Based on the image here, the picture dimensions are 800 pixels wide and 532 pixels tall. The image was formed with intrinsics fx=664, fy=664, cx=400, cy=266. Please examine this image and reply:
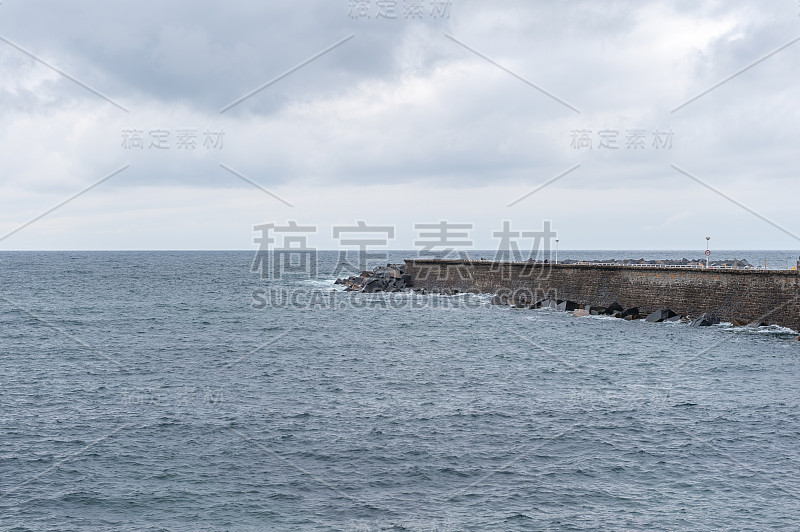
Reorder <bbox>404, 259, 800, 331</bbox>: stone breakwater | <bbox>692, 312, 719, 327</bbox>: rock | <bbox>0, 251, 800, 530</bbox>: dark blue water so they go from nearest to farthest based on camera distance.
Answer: <bbox>0, 251, 800, 530</bbox>: dark blue water < <bbox>404, 259, 800, 331</bbox>: stone breakwater < <bbox>692, 312, 719, 327</bbox>: rock

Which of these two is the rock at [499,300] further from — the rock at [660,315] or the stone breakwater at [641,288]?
the rock at [660,315]

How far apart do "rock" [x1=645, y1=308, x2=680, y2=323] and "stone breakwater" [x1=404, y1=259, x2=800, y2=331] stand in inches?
5.9

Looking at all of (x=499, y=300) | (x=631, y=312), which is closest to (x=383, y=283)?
(x=499, y=300)

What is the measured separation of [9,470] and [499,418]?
15504 mm

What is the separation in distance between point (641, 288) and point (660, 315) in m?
4.82

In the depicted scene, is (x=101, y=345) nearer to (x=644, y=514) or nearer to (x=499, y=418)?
(x=499, y=418)

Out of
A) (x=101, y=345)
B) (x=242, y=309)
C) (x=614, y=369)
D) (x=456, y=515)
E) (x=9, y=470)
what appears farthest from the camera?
(x=242, y=309)

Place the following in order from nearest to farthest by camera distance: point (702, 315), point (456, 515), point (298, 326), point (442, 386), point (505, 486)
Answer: point (456, 515) → point (505, 486) → point (442, 386) → point (702, 315) → point (298, 326)

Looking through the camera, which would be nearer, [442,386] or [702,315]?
[442,386]

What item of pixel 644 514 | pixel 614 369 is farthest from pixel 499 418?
pixel 614 369

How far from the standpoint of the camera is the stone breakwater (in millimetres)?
43656

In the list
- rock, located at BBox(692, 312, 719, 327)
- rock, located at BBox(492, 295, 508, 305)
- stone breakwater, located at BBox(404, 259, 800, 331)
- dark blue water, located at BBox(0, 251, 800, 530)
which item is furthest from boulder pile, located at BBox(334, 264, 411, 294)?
rock, located at BBox(692, 312, 719, 327)

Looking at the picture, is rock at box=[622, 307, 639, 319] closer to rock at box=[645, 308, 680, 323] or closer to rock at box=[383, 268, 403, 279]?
rock at box=[645, 308, 680, 323]

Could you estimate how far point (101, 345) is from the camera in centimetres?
4125
